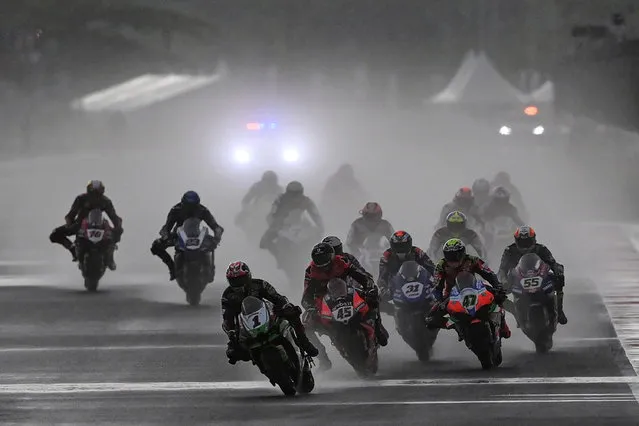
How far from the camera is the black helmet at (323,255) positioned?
14.9m

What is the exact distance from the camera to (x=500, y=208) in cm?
2448

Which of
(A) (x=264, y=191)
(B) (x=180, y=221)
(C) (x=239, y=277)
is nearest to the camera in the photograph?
(C) (x=239, y=277)

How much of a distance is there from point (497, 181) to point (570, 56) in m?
47.4

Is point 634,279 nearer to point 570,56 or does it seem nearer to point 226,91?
point 570,56

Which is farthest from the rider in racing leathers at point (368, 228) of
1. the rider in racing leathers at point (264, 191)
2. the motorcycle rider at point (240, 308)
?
the rider in racing leathers at point (264, 191)

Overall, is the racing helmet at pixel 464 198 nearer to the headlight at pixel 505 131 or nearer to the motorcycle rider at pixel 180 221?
the motorcycle rider at pixel 180 221

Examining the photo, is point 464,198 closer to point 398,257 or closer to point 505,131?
point 398,257

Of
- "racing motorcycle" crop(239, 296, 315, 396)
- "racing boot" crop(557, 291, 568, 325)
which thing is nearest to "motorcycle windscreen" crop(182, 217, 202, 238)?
"racing boot" crop(557, 291, 568, 325)

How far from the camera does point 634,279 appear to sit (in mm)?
25047

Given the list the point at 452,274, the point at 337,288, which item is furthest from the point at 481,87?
Answer: the point at 337,288

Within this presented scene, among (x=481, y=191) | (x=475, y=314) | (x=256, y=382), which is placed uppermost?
(x=481, y=191)

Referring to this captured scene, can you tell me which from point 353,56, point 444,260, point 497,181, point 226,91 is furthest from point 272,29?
point 444,260

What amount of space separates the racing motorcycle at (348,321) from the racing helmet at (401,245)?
6.86 ft

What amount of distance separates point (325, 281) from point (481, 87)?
57.9 metres
